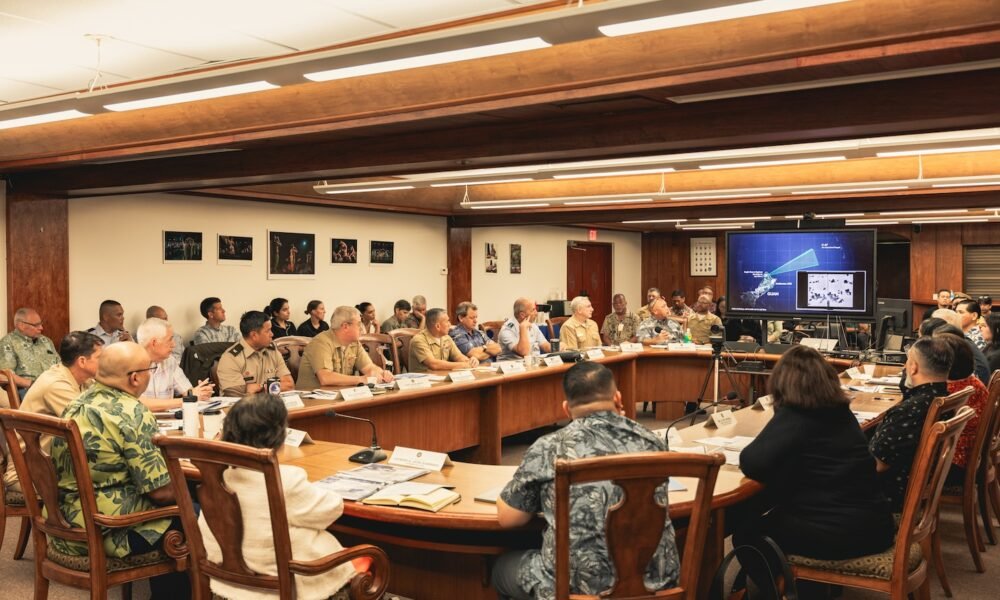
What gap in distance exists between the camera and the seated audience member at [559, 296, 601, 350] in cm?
849

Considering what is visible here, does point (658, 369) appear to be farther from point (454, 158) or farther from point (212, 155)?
point (212, 155)

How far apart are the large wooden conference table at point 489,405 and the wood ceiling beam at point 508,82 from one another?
177 cm

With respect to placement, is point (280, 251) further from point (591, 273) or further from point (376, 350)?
point (591, 273)

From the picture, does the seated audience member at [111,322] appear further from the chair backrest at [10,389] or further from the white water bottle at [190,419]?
the white water bottle at [190,419]

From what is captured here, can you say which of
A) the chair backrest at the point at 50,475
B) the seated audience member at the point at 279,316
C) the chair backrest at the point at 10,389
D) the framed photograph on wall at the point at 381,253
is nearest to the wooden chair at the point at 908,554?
the chair backrest at the point at 50,475

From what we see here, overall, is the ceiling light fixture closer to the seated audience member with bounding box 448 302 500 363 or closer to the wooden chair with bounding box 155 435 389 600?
the wooden chair with bounding box 155 435 389 600

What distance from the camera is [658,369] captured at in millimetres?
8516

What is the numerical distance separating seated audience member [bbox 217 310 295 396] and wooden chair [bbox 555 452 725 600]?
131 inches

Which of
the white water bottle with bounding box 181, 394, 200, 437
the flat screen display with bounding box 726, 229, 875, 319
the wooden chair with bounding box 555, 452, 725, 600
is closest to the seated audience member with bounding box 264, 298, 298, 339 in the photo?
the flat screen display with bounding box 726, 229, 875, 319

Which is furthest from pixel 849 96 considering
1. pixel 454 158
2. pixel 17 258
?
pixel 17 258

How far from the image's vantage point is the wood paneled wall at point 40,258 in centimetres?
746

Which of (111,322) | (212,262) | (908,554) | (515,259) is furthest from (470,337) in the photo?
(515,259)

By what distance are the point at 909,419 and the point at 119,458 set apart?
9.94 ft

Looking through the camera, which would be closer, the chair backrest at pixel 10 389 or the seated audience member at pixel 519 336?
the chair backrest at pixel 10 389
